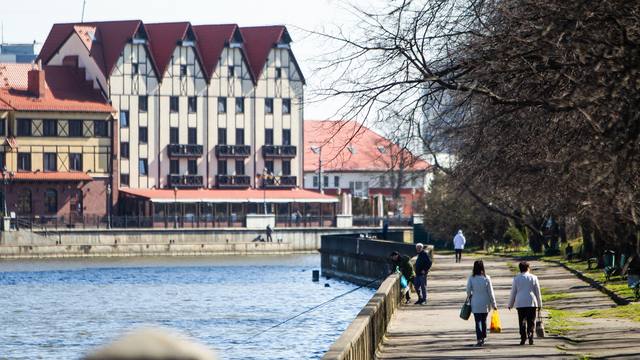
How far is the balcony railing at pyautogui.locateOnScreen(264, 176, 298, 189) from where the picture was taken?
251ft

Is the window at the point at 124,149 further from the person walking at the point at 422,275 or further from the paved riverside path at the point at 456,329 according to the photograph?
the person walking at the point at 422,275

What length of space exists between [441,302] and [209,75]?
56102 millimetres

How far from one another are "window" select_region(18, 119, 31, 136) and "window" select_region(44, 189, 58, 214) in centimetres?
500

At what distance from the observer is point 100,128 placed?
67938 millimetres

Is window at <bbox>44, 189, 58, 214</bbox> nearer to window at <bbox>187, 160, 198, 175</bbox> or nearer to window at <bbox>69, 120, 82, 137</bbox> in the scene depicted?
window at <bbox>69, 120, 82, 137</bbox>

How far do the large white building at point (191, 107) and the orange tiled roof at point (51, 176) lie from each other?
3.44 metres

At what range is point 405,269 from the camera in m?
22.1

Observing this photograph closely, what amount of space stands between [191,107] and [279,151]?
9.31 metres

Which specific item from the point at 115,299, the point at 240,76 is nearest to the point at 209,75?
the point at 240,76

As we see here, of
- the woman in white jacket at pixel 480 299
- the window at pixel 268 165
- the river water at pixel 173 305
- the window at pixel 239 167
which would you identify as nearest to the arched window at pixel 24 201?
the river water at pixel 173 305

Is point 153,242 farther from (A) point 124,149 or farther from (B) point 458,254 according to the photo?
(B) point 458,254

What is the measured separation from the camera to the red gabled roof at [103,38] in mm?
69812

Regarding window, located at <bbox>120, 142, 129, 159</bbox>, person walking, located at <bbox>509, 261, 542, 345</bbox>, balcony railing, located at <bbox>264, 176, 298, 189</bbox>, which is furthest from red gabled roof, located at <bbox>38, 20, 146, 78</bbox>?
person walking, located at <bbox>509, 261, 542, 345</bbox>

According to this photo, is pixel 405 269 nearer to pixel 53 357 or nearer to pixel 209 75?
pixel 53 357
